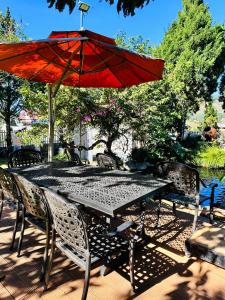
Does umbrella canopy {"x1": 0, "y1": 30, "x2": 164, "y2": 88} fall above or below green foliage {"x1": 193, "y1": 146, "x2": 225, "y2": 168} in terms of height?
above

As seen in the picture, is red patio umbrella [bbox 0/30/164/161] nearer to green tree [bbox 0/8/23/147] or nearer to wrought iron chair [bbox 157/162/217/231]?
wrought iron chair [bbox 157/162/217/231]

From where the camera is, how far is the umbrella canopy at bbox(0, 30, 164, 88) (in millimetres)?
2963

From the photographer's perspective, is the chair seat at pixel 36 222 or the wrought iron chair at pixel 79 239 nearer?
the wrought iron chair at pixel 79 239

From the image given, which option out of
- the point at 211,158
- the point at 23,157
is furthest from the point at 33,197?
the point at 211,158

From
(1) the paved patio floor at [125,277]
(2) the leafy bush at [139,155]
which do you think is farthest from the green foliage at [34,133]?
(1) the paved patio floor at [125,277]

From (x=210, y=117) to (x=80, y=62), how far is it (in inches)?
641

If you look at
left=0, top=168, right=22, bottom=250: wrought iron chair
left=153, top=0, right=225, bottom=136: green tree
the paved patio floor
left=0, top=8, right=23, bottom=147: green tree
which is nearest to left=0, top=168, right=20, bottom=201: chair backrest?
left=0, top=168, right=22, bottom=250: wrought iron chair

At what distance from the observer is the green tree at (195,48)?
17609 mm

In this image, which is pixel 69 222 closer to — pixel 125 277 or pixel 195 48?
pixel 125 277

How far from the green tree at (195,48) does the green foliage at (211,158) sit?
12.0 feet

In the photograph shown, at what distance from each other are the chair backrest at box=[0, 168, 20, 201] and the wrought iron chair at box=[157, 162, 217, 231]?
191 cm

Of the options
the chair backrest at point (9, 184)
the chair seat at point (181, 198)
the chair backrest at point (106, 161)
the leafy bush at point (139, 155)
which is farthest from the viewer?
the leafy bush at point (139, 155)

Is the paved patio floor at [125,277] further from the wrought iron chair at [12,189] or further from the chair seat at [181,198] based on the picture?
the chair seat at [181,198]

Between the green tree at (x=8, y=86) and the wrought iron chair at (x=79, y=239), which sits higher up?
the green tree at (x=8, y=86)
